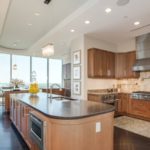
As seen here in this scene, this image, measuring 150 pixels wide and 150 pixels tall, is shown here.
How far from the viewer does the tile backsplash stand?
5556mm

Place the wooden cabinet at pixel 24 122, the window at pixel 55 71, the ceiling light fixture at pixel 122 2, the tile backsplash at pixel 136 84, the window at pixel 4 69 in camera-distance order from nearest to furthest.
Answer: the wooden cabinet at pixel 24 122
the ceiling light fixture at pixel 122 2
the tile backsplash at pixel 136 84
the window at pixel 4 69
the window at pixel 55 71

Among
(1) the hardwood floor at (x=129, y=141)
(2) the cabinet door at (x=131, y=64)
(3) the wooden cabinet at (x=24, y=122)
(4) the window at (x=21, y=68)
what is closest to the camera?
(3) the wooden cabinet at (x=24, y=122)

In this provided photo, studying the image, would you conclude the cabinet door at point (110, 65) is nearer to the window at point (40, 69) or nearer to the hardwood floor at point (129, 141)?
the hardwood floor at point (129, 141)

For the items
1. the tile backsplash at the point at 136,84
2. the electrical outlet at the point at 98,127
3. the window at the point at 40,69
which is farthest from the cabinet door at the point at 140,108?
the window at the point at 40,69

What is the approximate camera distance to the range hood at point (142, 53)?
5080 millimetres

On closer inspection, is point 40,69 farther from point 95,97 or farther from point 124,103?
point 124,103

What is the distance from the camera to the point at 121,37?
574cm

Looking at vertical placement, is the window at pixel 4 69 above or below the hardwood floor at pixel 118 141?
above

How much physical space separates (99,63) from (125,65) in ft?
4.06

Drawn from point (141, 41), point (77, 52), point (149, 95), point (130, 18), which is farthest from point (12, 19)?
point (149, 95)

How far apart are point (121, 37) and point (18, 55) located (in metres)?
6.28

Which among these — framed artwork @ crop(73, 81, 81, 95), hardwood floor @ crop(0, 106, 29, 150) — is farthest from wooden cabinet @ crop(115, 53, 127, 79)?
hardwood floor @ crop(0, 106, 29, 150)

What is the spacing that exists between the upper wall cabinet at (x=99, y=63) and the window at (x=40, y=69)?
5286 mm

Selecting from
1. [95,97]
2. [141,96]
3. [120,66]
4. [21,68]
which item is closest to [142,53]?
[120,66]
